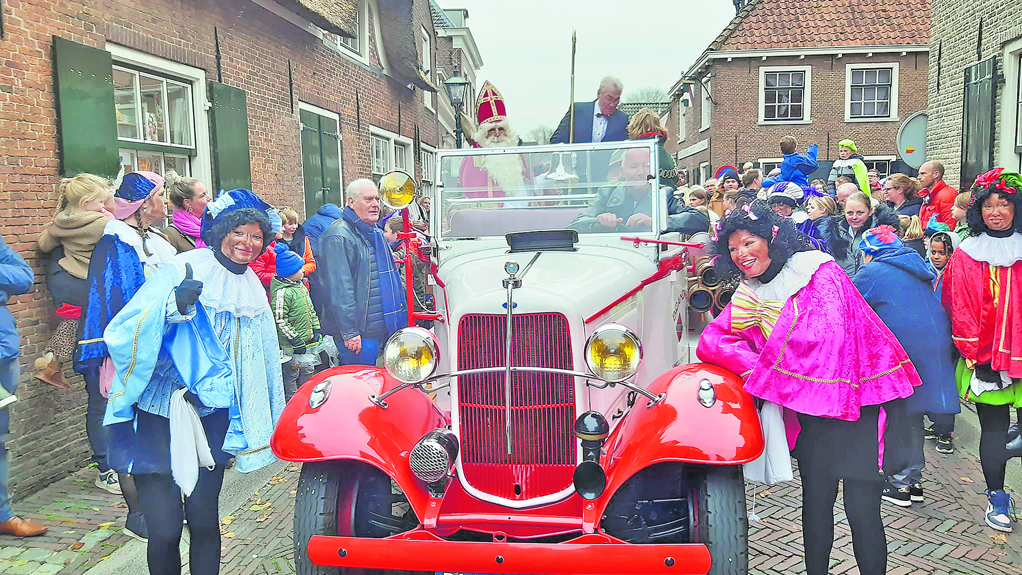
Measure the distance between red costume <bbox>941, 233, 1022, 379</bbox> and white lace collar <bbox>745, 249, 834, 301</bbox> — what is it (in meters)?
1.37

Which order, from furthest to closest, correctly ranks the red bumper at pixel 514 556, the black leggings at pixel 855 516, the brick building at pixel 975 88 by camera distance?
the brick building at pixel 975 88 → the black leggings at pixel 855 516 → the red bumper at pixel 514 556

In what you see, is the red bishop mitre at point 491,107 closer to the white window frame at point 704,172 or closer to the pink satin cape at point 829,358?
the pink satin cape at point 829,358

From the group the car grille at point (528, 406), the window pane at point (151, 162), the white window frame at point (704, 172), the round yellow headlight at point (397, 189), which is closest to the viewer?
the car grille at point (528, 406)

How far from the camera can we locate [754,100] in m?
22.6

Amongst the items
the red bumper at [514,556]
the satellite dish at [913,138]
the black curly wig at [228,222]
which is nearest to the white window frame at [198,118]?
the black curly wig at [228,222]

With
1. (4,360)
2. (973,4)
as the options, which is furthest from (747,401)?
(973,4)

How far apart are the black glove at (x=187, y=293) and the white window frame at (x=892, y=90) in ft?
75.5

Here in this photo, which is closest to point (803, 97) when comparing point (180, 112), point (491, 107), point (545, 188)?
point (491, 107)

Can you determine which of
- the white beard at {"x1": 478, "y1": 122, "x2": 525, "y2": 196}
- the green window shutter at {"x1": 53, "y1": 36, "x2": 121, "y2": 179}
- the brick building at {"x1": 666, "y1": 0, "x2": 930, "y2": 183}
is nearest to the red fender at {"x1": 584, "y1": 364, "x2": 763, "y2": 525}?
the white beard at {"x1": 478, "y1": 122, "x2": 525, "y2": 196}

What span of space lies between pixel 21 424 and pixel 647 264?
399 centimetres

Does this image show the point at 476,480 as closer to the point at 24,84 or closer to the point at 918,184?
the point at 24,84

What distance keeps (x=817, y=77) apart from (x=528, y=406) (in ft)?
72.4

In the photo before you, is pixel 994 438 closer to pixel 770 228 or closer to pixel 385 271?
pixel 770 228

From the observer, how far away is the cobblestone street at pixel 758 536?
3.62m
